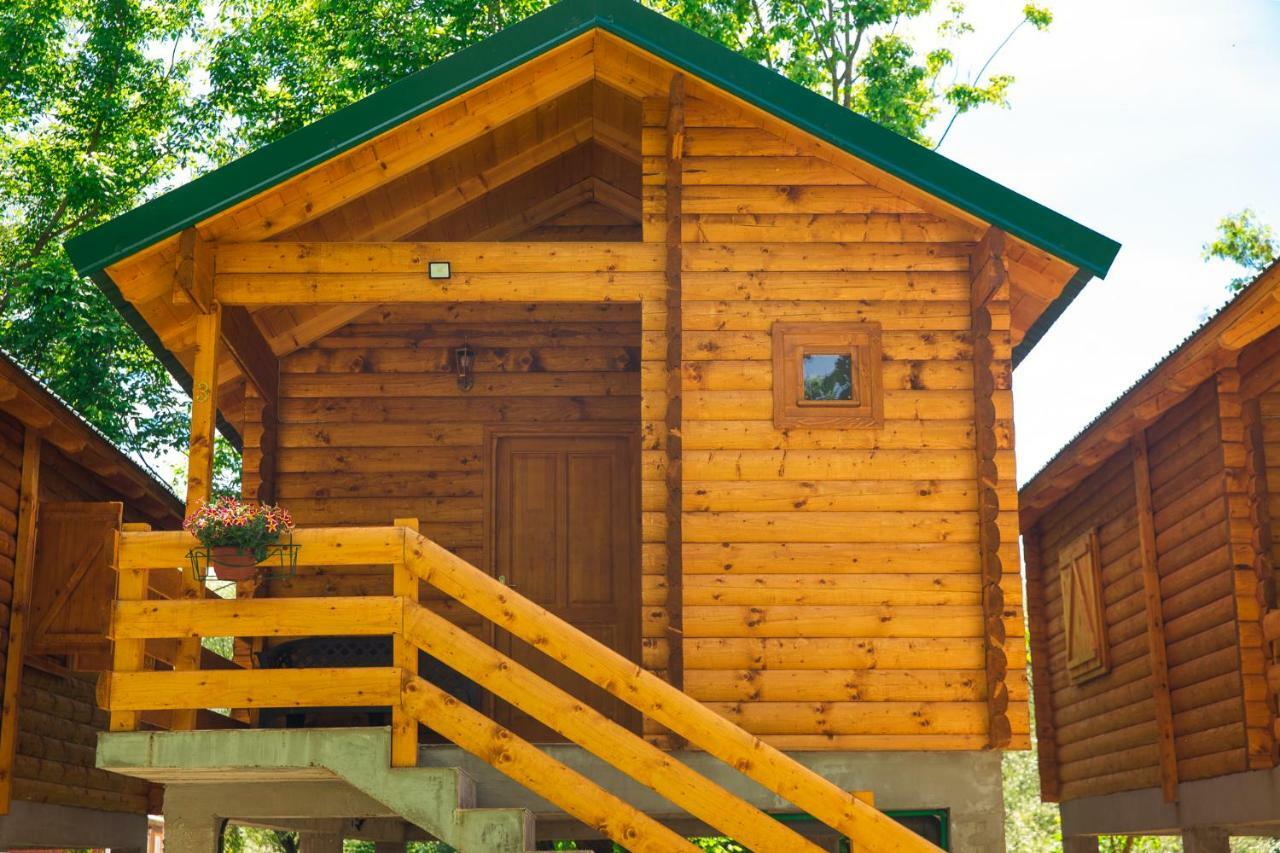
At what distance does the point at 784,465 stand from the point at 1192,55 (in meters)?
151

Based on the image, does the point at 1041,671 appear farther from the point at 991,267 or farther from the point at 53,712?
the point at 53,712

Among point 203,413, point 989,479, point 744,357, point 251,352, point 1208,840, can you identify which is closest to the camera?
point 203,413

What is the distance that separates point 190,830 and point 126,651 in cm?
129

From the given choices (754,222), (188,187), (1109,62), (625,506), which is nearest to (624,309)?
(625,506)

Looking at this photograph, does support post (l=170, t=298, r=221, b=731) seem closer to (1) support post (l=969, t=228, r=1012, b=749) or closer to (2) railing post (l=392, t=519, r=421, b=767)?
(2) railing post (l=392, t=519, r=421, b=767)

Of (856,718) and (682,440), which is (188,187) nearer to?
(682,440)

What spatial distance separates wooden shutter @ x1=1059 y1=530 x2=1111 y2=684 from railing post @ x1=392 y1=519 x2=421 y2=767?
861 centimetres

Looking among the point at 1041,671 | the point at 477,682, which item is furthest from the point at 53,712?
the point at 1041,671

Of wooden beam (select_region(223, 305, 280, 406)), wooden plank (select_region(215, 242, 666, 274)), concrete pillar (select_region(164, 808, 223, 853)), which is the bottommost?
concrete pillar (select_region(164, 808, 223, 853))

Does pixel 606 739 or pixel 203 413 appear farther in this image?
pixel 203 413

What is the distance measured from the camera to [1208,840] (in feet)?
38.6

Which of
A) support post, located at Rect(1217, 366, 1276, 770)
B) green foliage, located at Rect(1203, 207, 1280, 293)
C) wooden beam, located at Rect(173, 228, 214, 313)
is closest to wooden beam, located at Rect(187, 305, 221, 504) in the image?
wooden beam, located at Rect(173, 228, 214, 313)

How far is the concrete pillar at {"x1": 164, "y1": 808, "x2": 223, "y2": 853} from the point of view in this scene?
27.8 feet

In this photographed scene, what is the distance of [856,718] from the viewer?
9.01 metres
